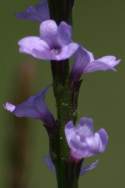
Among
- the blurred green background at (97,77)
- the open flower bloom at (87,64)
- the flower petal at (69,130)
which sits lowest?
the blurred green background at (97,77)

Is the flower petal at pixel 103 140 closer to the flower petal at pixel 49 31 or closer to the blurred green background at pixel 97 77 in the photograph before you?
the flower petal at pixel 49 31

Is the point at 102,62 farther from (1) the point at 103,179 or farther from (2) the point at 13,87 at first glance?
(1) the point at 103,179

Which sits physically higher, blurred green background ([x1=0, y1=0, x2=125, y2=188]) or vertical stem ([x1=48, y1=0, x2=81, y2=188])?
vertical stem ([x1=48, y1=0, x2=81, y2=188])

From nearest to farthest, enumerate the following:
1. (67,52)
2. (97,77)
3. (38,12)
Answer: (67,52) → (38,12) → (97,77)

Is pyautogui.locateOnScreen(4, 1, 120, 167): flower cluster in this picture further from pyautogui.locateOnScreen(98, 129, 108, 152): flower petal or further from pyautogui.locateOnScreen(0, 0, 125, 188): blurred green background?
pyautogui.locateOnScreen(0, 0, 125, 188): blurred green background

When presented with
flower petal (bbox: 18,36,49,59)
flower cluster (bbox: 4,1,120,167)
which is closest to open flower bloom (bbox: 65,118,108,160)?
flower cluster (bbox: 4,1,120,167)

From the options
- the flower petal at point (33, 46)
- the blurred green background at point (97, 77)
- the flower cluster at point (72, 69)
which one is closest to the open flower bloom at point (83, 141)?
the flower cluster at point (72, 69)

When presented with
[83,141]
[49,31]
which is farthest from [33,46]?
[83,141]

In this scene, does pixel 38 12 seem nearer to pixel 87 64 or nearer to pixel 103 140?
pixel 87 64
